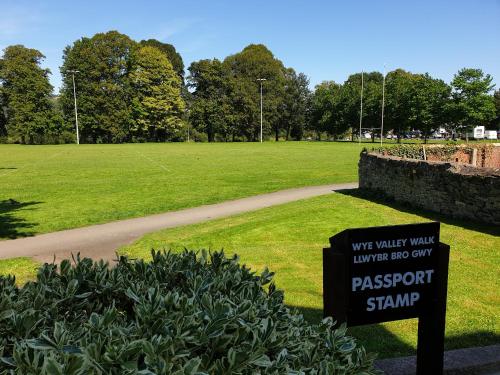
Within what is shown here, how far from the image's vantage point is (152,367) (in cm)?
214

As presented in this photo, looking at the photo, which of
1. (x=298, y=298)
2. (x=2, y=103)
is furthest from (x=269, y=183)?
(x=2, y=103)

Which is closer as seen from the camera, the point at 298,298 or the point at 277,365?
the point at 277,365

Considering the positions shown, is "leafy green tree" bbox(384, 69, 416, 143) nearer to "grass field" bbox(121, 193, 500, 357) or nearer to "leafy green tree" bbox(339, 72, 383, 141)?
"leafy green tree" bbox(339, 72, 383, 141)

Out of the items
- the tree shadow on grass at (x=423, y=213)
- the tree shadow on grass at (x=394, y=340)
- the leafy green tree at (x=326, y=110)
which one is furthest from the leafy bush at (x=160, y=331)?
the leafy green tree at (x=326, y=110)

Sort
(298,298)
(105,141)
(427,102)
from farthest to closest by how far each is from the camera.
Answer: (105,141) → (427,102) → (298,298)

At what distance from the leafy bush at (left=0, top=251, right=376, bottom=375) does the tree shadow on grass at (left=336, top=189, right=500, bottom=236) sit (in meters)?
9.65

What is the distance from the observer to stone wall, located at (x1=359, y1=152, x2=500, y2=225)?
11492 mm

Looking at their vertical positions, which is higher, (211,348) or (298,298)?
(211,348)

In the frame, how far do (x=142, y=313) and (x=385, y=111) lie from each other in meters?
77.1

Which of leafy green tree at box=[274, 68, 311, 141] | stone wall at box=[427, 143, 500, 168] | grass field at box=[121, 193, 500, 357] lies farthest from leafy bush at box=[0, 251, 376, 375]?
leafy green tree at box=[274, 68, 311, 141]

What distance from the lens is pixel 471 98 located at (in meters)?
60.5

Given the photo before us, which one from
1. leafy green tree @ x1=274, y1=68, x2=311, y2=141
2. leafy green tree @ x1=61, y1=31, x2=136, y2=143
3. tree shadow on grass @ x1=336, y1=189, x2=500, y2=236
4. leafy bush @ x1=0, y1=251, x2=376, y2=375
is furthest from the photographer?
leafy green tree @ x1=274, y1=68, x2=311, y2=141

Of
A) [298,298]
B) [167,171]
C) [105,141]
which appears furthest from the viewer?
[105,141]

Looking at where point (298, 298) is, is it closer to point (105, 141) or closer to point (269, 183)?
point (269, 183)
